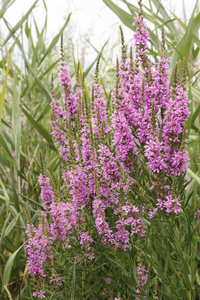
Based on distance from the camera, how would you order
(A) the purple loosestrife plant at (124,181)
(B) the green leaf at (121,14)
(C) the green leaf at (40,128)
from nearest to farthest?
1. (A) the purple loosestrife plant at (124,181)
2. (B) the green leaf at (121,14)
3. (C) the green leaf at (40,128)

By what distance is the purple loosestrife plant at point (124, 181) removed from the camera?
1934mm

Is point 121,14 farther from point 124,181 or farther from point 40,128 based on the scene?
point 124,181

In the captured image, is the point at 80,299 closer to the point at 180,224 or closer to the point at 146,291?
the point at 146,291

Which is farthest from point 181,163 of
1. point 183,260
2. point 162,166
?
point 183,260

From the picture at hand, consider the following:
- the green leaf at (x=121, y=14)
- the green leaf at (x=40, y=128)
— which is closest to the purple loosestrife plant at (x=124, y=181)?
the green leaf at (x=121, y=14)

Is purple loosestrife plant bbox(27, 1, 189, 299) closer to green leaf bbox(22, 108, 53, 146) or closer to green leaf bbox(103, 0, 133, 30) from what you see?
green leaf bbox(103, 0, 133, 30)

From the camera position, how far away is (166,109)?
6.82 ft

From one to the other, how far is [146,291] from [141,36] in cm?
140

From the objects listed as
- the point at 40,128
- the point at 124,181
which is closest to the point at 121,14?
the point at 40,128

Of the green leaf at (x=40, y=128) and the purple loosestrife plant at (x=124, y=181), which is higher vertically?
the green leaf at (x=40, y=128)

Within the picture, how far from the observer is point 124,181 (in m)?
2.19

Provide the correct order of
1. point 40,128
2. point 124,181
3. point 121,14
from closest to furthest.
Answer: point 124,181 → point 121,14 → point 40,128

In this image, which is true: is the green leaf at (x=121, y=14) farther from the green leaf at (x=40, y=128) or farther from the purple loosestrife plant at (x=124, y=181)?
the green leaf at (x=40, y=128)

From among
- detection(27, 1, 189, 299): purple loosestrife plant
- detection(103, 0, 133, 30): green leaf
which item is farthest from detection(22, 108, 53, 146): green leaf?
detection(103, 0, 133, 30): green leaf
